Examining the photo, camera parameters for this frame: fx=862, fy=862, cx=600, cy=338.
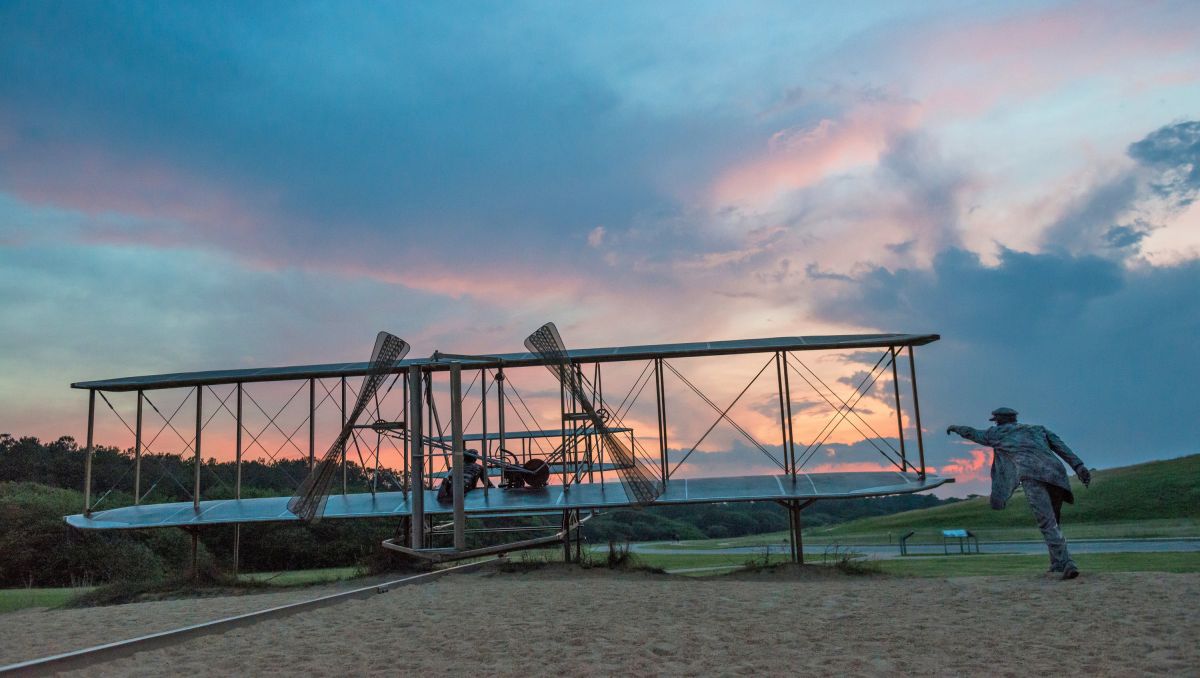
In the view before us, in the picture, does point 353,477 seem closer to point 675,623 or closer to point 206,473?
point 206,473

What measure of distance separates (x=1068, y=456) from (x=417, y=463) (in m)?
12.5

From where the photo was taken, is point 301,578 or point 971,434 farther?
point 301,578

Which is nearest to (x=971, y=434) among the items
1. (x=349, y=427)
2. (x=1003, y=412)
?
(x=1003, y=412)

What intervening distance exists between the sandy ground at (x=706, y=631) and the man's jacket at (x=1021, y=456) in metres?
1.71

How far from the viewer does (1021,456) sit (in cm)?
1562

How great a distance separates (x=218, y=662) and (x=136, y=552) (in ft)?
104

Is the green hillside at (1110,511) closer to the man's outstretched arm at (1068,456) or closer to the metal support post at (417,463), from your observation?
the man's outstretched arm at (1068,456)

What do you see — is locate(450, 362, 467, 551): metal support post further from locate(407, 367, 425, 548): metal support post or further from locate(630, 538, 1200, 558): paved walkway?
locate(630, 538, 1200, 558): paved walkway

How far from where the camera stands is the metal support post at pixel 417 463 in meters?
17.8

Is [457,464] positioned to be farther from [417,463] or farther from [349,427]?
[349,427]

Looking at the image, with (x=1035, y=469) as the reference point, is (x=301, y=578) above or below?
below

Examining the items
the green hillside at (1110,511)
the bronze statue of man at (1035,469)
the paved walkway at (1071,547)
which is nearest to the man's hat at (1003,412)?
the bronze statue of man at (1035,469)

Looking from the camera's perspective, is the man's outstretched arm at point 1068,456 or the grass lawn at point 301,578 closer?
the man's outstretched arm at point 1068,456

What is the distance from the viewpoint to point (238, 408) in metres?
23.3
